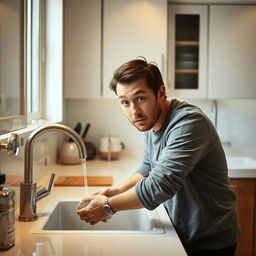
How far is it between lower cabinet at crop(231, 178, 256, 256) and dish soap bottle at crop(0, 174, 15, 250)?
1715 mm

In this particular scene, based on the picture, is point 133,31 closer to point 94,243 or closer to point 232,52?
point 232,52

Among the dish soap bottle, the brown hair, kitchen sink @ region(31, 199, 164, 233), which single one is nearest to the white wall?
kitchen sink @ region(31, 199, 164, 233)

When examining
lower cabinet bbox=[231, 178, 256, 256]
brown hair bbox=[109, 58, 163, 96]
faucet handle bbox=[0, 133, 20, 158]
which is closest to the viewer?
faucet handle bbox=[0, 133, 20, 158]

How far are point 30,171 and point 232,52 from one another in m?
2.02

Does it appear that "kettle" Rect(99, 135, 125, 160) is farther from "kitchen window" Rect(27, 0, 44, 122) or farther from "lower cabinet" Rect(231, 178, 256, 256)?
"lower cabinet" Rect(231, 178, 256, 256)

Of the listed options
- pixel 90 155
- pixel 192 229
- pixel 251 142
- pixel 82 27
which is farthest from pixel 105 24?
pixel 192 229

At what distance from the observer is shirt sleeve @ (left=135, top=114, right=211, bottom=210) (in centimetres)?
120

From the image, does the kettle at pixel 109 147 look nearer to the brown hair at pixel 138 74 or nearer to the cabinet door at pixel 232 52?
the cabinet door at pixel 232 52

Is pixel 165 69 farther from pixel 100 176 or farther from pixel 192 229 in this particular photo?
pixel 192 229

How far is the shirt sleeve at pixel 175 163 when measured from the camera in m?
1.20

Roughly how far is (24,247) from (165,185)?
1.48 ft

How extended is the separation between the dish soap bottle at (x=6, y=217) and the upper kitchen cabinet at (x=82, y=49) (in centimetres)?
178

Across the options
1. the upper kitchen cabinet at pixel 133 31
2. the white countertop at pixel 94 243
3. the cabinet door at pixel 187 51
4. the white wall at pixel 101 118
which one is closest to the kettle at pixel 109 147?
the white wall at pixel 101 118

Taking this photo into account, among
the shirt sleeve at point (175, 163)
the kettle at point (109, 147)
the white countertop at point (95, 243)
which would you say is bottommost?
the white countertop at point (95, 243)
